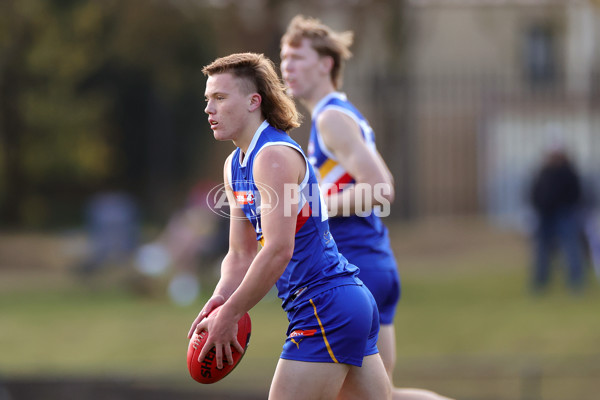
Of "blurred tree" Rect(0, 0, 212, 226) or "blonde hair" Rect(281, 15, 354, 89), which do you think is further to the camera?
"blurred tree" Rect(0, 0, 212, 226)

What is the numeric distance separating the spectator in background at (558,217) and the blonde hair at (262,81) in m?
10.4

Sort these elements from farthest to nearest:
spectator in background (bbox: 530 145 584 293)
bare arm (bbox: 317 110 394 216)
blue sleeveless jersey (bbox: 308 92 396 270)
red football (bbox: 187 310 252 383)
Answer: spectator in background (bbox: 530 145 584 293)
blue sleeveless jersey (bbox: 308 92 396 270)
bare arm (bbox: 317 110 394 216)
red football (bbox: 187 310 252 383)

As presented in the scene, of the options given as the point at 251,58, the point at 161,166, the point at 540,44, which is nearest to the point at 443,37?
the point at 540,44

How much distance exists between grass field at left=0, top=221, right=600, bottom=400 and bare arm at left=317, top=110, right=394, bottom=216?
3.88 metres


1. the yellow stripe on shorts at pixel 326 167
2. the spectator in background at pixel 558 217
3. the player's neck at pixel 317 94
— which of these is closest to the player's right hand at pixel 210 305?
the yellow stripe on shorts at pixel 326 167

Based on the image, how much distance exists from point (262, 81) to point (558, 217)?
1061 centimetres

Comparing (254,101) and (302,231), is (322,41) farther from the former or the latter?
(302,231)

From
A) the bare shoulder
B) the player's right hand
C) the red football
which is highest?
the bare shoulder

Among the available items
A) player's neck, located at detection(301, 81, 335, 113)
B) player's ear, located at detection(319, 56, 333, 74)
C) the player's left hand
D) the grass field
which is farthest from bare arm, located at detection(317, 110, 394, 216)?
the grass field

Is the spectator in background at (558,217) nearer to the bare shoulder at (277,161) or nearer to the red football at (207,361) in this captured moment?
the red football at (207,361)

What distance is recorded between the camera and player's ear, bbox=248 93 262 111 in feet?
12.7

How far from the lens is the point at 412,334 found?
11133 mm

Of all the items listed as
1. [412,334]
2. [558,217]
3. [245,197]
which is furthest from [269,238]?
[558,217]

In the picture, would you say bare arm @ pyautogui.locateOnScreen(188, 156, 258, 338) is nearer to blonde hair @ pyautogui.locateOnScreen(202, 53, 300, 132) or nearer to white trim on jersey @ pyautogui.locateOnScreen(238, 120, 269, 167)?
white trim on jersey @ pyautogui.locateOnScreen(238, 120, 269, 167)
